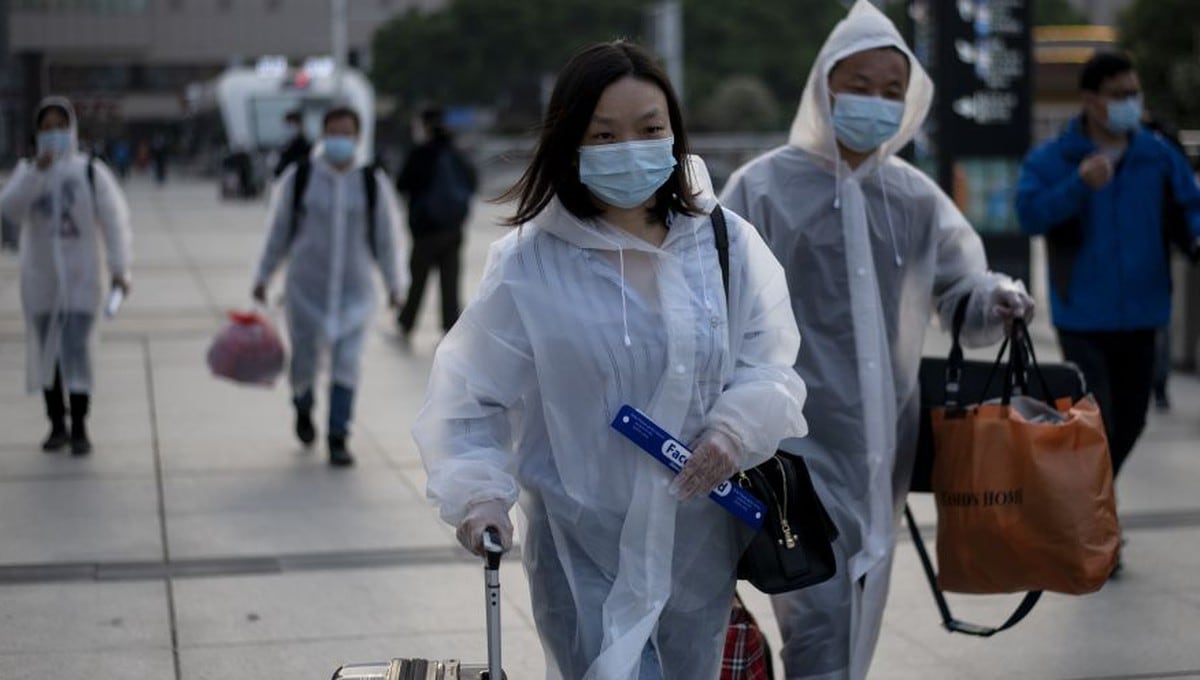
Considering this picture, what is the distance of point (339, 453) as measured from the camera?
349 inches

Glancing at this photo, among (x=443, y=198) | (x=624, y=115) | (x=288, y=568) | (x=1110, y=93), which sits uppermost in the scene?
(x=624, y=115)

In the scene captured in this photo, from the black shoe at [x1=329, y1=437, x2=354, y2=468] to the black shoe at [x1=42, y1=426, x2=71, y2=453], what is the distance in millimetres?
1349

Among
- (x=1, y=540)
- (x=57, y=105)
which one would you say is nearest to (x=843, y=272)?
(x=1, y=540)

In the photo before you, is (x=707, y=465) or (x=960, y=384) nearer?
(x=707, y=465)

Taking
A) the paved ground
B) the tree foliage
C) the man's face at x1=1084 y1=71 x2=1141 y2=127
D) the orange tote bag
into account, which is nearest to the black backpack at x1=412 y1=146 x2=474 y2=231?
the paved ground

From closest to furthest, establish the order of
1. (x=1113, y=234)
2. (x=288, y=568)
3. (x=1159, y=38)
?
1. (x=1113, y=234)
2. (x=288, y=568)
3. (x=1159, y=38)

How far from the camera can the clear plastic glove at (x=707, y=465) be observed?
10.5ft

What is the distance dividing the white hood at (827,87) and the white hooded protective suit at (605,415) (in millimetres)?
1225

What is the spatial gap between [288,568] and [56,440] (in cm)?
288

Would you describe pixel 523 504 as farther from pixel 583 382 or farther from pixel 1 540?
pixel 1 540

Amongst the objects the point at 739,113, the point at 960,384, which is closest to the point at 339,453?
the point at 960,384

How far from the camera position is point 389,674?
3275 mm

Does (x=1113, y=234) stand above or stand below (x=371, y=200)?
above

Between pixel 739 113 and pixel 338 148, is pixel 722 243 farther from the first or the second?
pixel 739 113
